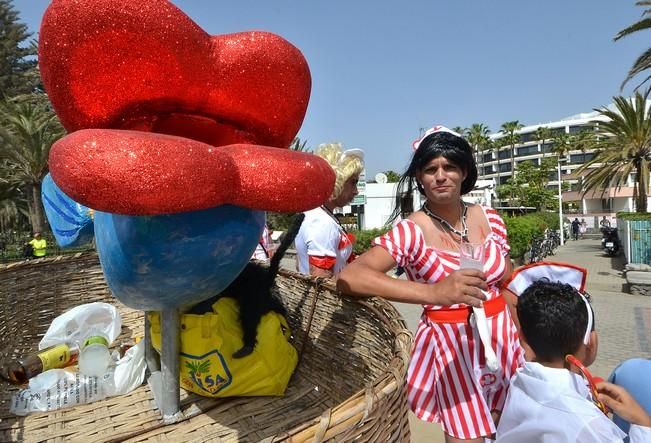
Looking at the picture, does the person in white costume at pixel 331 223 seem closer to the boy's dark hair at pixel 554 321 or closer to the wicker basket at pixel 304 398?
the wicker basket at pixel 304 398

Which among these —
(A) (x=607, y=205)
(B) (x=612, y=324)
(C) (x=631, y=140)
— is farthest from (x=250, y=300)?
(A) (x=607, y=205)

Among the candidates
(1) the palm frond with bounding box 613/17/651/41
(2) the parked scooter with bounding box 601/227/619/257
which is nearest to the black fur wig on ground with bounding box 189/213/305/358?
(1) the palm frond with bounding box 613/17/651/41

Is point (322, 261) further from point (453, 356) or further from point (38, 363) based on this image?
point (38, 363)

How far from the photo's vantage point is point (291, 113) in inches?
38.6

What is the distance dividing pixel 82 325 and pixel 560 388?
1629 millimetres

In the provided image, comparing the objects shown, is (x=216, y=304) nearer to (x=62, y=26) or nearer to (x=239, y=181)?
(x=239, y=181)

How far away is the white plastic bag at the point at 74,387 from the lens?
1.31m

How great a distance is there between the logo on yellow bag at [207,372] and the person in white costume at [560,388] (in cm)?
71

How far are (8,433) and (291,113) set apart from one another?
112 centimetres

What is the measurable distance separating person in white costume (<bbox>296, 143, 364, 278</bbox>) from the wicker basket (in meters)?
0.35

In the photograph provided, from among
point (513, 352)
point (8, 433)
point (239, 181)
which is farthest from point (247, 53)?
point (8, 433)

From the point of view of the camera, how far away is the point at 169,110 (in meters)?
0.90

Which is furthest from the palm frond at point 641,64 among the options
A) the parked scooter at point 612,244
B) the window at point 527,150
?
the window at point 527,150

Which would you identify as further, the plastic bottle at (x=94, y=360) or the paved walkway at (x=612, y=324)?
the paved walkway at (x=612, y=324)
